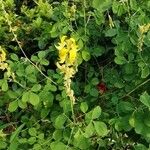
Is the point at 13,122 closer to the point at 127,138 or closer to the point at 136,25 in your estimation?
the point at 127,138

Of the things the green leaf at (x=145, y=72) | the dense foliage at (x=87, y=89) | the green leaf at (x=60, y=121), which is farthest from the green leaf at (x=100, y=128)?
the green leaf at (x=145, y=72)

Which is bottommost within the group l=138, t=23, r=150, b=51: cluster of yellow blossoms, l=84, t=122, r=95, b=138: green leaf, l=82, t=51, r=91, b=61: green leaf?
l=84, t=122, r=95, b=138: green leaf

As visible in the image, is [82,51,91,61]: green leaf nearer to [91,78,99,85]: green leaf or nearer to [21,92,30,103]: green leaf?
[91,78,99,85]: green leaf

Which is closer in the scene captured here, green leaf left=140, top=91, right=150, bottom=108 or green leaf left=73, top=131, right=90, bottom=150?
green leaf left=140, top=91, right=150, bottom=108

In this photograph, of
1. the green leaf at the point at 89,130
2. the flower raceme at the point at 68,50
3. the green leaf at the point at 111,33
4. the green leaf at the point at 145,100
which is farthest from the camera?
the green leaf at the point at 111,33

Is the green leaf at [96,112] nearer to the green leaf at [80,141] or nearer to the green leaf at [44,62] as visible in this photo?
the green leaf at [80,141]

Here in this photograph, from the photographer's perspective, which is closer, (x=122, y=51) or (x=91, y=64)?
(x=122, y=51)

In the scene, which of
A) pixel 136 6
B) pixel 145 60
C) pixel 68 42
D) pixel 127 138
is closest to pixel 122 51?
pixel 145 60

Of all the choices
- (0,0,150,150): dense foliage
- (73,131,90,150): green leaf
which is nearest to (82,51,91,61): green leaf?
(0,0,150,150): dense foliage

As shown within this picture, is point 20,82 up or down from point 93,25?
down
